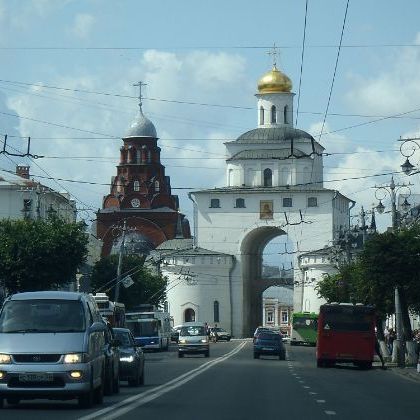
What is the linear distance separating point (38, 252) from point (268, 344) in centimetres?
1152

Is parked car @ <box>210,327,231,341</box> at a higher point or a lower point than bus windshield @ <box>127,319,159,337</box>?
higher

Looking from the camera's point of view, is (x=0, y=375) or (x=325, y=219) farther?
(x=325, y=219)

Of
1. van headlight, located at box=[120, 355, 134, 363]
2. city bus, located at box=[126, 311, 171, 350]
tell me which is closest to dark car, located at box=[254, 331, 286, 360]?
city bus, located at box=[126, 311, 171, 350]

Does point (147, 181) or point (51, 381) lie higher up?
point (147, 181)

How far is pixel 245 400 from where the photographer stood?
25688 mm

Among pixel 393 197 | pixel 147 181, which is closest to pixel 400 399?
pixel 393 197

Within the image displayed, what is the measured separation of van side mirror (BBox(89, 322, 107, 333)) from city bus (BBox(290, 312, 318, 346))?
72.7 metres

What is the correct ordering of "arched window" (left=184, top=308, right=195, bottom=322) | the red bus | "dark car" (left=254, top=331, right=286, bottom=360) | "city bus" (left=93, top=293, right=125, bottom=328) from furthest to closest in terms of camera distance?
1. "arched window" (left=184, top=308, right=195, bottom=322)
2. "dark car" (left=254, top=331, right=286, bottom=360)
3. "city bus" (left=93, top=293, right=125, bottom=328)
4. the red bus

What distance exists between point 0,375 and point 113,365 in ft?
16.3

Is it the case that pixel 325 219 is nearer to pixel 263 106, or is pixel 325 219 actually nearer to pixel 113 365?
pixel 263 106

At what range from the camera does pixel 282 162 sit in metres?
127

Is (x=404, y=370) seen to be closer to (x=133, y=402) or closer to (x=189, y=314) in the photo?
(x=133, y=402)

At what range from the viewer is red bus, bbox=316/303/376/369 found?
166ft

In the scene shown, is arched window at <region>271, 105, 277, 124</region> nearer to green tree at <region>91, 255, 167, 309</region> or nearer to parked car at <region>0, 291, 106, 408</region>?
green tree at <region>91, 255, 167, 309</region>
